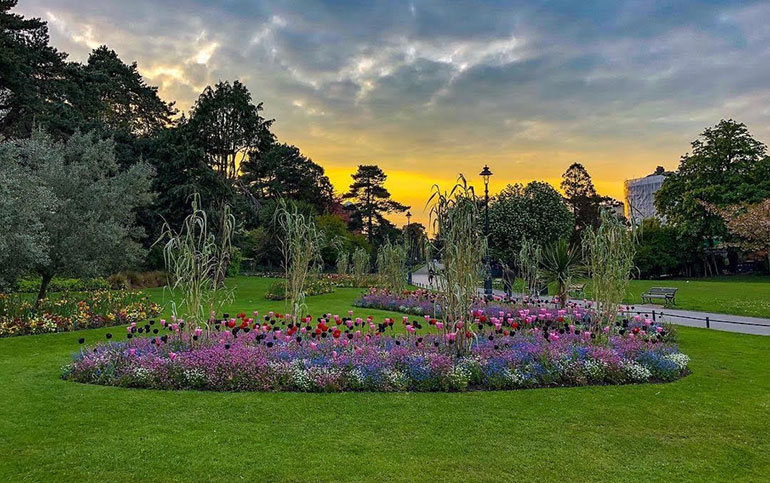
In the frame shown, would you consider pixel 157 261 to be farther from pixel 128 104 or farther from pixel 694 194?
pixel 694 194

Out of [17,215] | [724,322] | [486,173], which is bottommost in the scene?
[724,322]

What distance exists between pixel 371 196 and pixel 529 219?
41.7 meters

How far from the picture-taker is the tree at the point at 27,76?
24.5m

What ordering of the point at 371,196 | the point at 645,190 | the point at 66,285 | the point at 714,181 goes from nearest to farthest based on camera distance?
the point at 66,285 → the point at 714,181 → the point at 371,196 → the point at 645,190

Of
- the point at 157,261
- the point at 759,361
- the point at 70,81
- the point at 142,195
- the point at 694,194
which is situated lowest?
the point at 759,361

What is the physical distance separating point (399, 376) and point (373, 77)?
1090 centimetres

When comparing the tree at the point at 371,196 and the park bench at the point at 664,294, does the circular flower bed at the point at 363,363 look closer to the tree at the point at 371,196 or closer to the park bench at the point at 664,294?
the park bench at the point at 664,294

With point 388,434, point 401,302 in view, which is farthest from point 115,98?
point 388,434

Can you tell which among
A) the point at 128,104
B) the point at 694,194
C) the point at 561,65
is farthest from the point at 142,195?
the point at 694,194

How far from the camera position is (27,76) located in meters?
26.5

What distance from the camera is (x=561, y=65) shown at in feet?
44.7

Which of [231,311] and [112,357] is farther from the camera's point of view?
[231,311]

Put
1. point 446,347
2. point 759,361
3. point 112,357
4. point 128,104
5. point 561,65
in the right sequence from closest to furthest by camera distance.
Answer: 1. point 112,357
2. point 446,347
3. point 759,361
4. point 561,65
5. point 128,104

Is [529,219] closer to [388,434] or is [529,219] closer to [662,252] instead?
[662,252]
